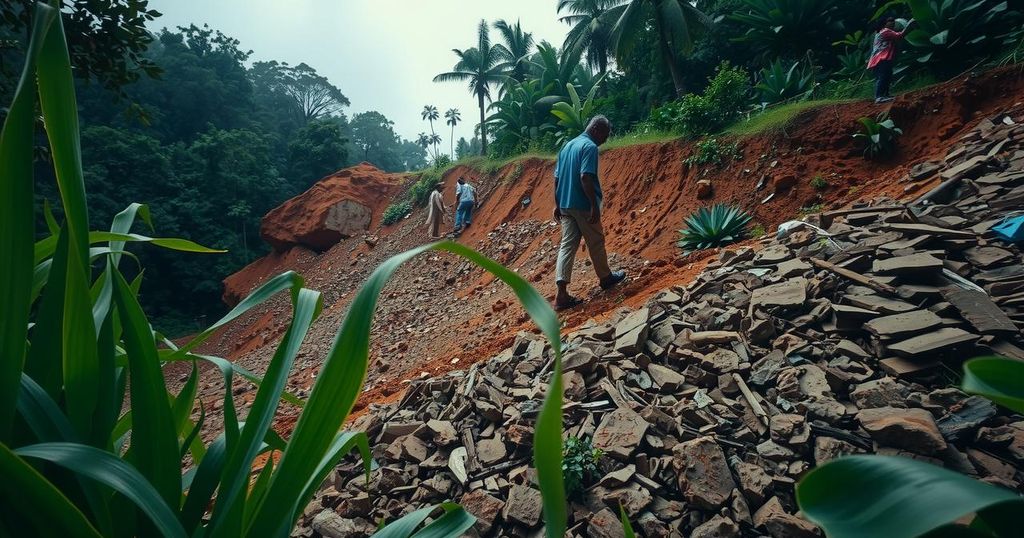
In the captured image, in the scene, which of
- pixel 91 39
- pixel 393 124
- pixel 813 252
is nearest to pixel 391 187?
pixel 91 39

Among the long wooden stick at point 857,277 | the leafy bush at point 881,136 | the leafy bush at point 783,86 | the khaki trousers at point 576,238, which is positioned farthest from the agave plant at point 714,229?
the leafy bush at point 783,86

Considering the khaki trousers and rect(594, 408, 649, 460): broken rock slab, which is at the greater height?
the khaki trousers

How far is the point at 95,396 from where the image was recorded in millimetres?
666

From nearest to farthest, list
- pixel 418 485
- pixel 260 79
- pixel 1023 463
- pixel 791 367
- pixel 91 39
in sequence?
pixel 1023 463 < pixel 418 485 < pixel 791 367 < pixel 91 39 < pixel 260 79

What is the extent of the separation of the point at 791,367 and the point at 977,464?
0.75m

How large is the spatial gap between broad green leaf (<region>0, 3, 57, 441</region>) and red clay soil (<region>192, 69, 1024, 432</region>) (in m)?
3.37

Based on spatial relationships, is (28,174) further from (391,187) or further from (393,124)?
(393,124)

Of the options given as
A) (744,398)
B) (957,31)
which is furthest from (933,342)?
(957,31)

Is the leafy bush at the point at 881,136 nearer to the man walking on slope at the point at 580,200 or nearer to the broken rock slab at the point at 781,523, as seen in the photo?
the man walking on slope at the point at 580,200

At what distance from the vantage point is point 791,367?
236cm

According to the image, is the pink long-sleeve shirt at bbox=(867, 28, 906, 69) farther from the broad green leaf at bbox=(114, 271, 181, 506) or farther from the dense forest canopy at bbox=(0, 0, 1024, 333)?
the broad green leaf at bbox=(114, 271, 181, 506)

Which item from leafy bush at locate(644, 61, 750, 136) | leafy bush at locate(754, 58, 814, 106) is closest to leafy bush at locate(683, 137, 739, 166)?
leafy bush at locate(644, 61, 750, 136)

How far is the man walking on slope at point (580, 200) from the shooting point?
4293 millimetres

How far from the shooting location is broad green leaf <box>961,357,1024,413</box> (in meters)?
0.47
